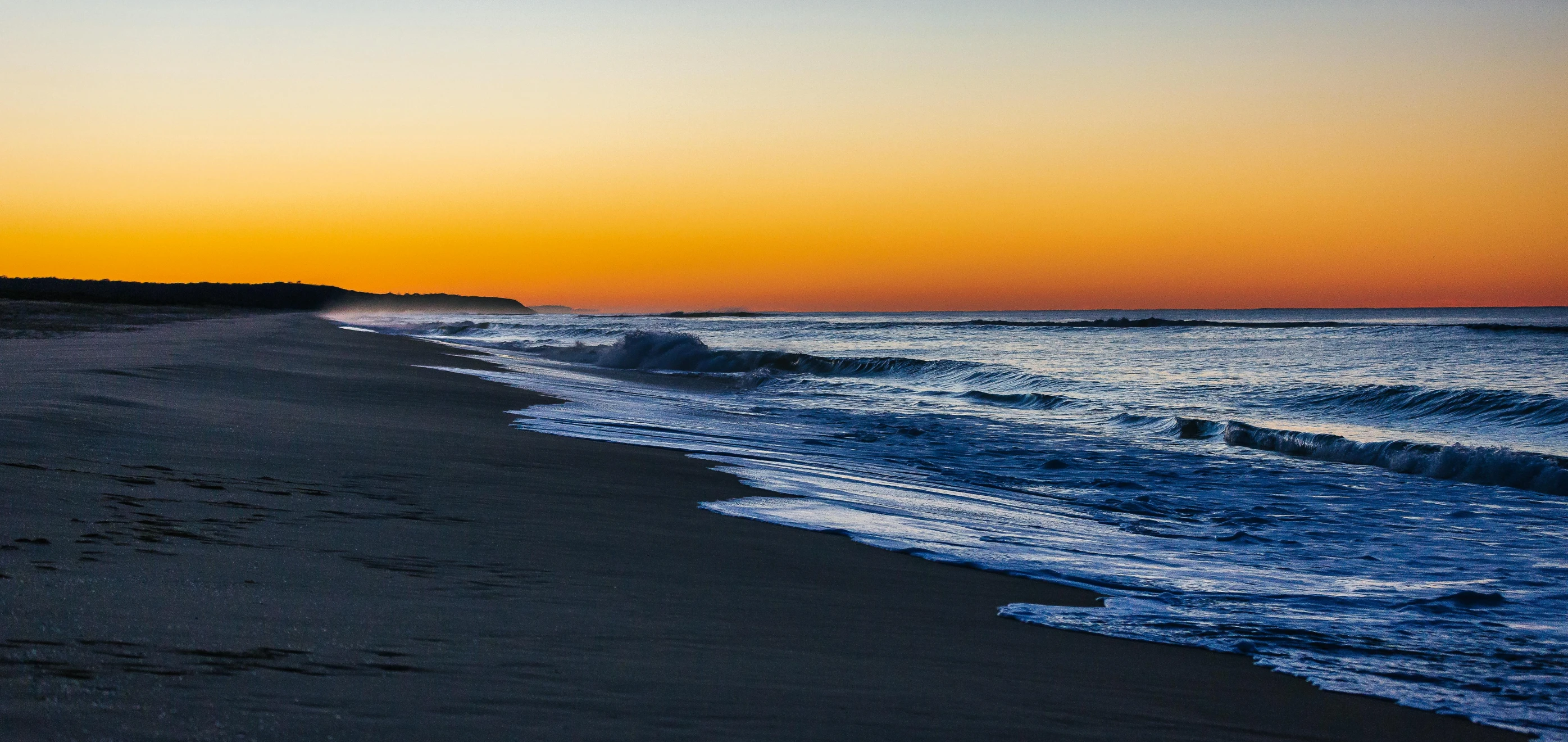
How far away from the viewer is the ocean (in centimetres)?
413

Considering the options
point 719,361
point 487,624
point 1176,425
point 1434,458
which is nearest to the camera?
point 487,624

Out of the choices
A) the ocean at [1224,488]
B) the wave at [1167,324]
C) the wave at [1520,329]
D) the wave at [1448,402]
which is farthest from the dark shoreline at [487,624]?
the wave at [1167,324]

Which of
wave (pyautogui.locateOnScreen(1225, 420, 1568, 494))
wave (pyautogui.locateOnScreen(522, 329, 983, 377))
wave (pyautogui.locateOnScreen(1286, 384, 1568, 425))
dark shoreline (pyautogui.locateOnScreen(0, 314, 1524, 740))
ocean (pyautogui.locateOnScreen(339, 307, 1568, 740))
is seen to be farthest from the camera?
wave (pyautogui.locateOnScreen(522, 329, 983, 377))

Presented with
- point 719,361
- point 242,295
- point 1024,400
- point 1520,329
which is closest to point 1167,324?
point 1520,329

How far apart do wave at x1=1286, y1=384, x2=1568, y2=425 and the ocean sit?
57 millimetres

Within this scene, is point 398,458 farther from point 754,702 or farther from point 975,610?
point 754,702

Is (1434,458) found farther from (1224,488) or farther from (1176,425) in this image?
(1176,425)

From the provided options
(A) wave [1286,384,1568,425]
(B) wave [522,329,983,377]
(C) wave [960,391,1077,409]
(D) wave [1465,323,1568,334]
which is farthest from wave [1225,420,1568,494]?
(D) wave [1465,323,1568,334]

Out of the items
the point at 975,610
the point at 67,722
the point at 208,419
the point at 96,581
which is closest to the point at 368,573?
the point at 96,581

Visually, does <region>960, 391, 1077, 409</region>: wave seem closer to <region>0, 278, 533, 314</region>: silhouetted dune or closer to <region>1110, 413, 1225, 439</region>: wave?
<region>1110, 413, 1225, 439</region>: wave

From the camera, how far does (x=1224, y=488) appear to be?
8.67 meters

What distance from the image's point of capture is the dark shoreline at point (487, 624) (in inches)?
90.3

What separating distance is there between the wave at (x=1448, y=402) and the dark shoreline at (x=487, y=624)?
12.0 metres

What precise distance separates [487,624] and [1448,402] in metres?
15.6
